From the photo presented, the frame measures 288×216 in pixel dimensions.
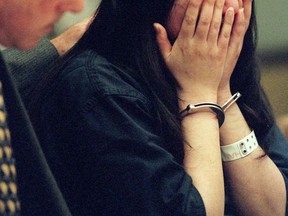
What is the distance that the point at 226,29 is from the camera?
131 centimetres

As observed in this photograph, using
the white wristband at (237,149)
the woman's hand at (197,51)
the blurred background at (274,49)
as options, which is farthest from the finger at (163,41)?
the blurred background at (274,49)

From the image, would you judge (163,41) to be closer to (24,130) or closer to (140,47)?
(140,47)

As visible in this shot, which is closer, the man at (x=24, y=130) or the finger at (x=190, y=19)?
the man at (x=24, y=130)

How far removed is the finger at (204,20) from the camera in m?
1.27

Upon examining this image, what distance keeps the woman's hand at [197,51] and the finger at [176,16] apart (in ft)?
0.04

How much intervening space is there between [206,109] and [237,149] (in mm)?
167

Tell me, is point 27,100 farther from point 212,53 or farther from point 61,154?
point 212,53

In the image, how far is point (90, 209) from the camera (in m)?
1.17

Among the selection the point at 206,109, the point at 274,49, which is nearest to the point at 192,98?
the point at 206,109

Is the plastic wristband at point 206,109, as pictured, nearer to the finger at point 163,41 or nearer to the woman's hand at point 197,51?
the woman's hand at point 197,51

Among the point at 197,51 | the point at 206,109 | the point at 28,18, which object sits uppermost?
the point at 28,18

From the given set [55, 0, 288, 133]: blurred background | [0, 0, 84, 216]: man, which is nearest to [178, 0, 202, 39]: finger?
[0, 0, 84, 216]: man

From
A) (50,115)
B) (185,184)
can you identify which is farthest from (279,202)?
(50,115)

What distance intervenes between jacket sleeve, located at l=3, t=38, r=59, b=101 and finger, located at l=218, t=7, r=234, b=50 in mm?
428
